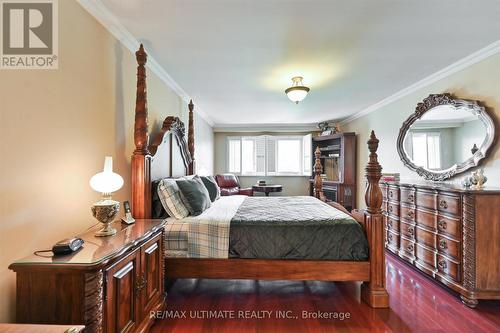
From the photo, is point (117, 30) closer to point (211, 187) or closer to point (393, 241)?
point (211, 187)

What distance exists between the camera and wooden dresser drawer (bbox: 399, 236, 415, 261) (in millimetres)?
2803

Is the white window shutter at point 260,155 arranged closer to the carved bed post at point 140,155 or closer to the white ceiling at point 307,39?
the white ceiling at point 307,39

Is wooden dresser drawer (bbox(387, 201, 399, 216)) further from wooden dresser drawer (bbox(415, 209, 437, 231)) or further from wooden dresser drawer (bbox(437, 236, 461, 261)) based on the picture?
wooden dresser drawer (bbox(437, 236, 461, 261))

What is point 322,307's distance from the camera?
2.06m

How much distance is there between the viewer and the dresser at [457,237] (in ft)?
6.78

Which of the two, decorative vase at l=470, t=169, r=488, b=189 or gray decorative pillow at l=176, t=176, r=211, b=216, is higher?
decorative vase at l=470, t=169, r=488, b=189

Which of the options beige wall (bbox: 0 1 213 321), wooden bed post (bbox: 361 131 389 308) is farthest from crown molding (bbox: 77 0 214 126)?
wooden bed post (bbox: 361 131 389 308)

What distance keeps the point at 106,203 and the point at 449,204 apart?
9.56ft

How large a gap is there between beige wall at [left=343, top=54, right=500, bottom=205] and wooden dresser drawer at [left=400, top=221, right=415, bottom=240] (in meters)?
0.74

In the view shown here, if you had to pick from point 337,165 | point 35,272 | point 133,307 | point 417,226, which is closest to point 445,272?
point 417,226

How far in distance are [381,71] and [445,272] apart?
2298mm

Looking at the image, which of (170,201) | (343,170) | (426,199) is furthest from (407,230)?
(170,201)

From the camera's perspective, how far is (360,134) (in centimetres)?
523

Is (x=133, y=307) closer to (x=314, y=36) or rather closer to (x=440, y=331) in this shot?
(x=440, y=331)
